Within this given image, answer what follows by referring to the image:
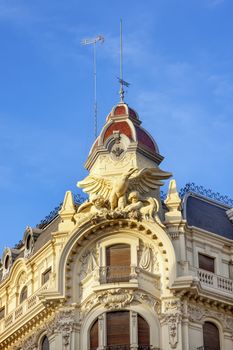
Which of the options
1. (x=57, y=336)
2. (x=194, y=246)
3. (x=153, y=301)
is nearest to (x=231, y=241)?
(x=194, y=246)

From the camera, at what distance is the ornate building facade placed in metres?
54.1

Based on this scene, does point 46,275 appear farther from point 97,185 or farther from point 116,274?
point 97,185

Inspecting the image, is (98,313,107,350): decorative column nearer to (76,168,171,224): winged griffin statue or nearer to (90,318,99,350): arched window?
(90,318,99,350): arched window

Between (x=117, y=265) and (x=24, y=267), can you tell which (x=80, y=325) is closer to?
(x=117, y=265)

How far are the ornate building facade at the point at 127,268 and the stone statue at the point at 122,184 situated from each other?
63 mm

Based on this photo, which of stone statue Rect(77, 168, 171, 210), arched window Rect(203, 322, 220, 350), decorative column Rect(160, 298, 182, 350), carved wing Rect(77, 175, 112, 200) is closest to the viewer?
decorative column Rect(160, 298, 182, 350)

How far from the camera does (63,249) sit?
185 ft

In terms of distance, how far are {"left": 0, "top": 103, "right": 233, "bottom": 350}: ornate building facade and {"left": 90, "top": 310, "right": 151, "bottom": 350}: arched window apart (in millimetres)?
52

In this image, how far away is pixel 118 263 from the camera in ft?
184

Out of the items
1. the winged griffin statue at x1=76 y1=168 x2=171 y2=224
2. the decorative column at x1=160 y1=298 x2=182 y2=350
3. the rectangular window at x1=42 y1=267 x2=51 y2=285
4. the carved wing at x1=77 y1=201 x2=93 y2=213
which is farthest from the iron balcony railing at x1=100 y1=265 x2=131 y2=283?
the rectangular window at x1=42 y1=267 x2=51 y2=285

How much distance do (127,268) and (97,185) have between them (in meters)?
5.41

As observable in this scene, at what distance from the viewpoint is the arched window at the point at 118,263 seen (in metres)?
54.9

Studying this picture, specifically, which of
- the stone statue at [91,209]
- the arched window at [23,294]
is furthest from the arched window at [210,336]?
the arched window at [23,294]

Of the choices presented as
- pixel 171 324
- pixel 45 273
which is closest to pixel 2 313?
pixel 45 273
